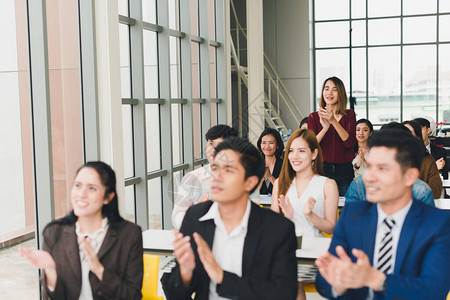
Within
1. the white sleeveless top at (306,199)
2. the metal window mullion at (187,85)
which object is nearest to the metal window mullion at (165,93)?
the metal window mullion at (187,85)

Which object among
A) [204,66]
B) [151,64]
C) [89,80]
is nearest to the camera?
[89,80]

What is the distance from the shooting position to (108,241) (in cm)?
224

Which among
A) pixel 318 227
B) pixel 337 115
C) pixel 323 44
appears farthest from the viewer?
pixel 323 44

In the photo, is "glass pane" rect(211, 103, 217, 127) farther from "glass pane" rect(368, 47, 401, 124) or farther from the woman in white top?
"glass pane" rect(368, 47, 401, 124)

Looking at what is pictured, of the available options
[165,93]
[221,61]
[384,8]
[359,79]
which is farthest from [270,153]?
[384,8]

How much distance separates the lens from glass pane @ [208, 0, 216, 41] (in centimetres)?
743

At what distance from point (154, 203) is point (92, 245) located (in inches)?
144

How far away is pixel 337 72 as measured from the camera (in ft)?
44.1

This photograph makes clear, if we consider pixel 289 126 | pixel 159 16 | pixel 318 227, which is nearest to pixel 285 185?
pixel 318 227

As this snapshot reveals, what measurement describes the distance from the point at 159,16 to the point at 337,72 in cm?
837

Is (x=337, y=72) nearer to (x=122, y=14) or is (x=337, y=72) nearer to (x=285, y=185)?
(x=122, y=14)

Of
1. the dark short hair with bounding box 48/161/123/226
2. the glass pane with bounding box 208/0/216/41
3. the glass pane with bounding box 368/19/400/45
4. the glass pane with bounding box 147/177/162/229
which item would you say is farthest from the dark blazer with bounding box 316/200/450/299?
the glass pane with bounding box 368/19/400/45

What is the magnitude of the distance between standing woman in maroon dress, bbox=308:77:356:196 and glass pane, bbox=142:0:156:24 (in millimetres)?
2071

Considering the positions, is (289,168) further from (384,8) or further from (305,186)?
(384,8)
